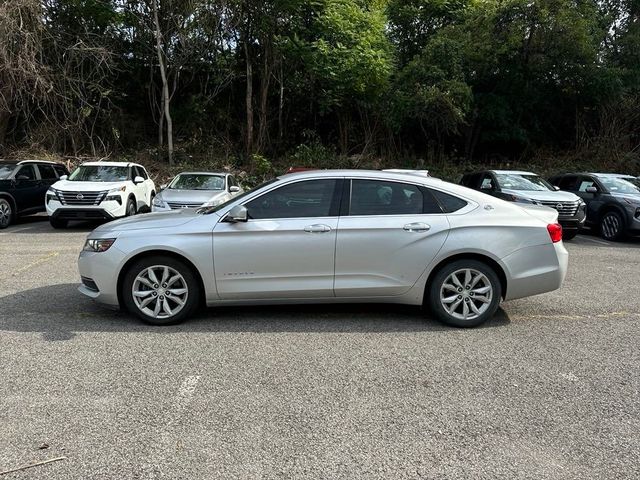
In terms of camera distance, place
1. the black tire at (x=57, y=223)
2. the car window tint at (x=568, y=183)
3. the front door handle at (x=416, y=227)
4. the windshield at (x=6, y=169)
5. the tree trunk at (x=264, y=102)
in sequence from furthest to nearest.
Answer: the tree trunk at (x=264, y=102)
the car window tint at (x=568, y=183)
the windshield at (x=6, y=169)
the black tire at (x=57, y=223)
the front door handle at (x=416, y=227)

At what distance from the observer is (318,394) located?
3896 mm

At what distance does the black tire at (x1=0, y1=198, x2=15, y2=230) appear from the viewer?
12977mm

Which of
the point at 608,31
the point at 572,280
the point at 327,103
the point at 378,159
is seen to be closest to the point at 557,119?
the point at 608,31

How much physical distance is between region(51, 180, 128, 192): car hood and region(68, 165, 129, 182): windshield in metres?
0.44

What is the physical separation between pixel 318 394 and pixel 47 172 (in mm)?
13657

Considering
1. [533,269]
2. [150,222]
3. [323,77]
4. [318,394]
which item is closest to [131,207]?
[150,222]

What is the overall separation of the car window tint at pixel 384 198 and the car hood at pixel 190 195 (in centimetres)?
704

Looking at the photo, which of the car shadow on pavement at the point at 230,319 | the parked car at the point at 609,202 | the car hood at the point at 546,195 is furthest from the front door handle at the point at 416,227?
the parked car at the point at 609,202

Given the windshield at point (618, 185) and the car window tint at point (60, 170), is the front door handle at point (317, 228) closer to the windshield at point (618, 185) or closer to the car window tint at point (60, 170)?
the windshield at point (618, 185)

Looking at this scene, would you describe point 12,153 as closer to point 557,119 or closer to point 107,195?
point 107,195

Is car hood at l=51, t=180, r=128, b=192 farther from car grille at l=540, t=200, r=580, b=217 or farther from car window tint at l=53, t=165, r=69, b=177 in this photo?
car grille at l=540, t=200, r=580, b=217

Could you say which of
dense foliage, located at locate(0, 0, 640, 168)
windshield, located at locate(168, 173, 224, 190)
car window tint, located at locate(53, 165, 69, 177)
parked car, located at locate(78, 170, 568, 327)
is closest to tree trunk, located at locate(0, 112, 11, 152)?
dense foliage, located at locate(0, 0, 640, 168)

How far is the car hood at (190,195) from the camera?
11.9m

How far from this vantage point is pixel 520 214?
564 centimetres
